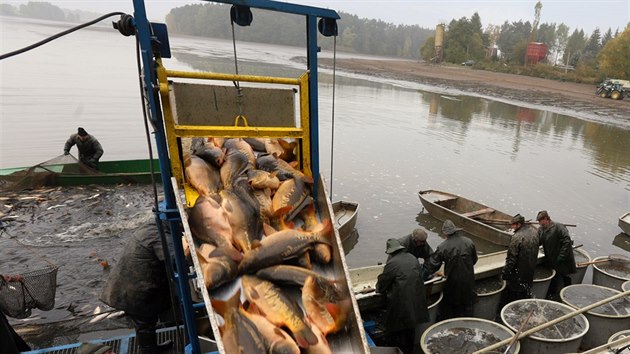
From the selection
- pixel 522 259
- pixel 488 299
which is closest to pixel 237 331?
pixel 488 299

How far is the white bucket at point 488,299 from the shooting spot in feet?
22.2

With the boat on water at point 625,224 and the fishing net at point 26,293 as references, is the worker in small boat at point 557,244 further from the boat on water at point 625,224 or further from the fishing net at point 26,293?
the fishing net at point 26,293

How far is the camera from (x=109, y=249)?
8.64m

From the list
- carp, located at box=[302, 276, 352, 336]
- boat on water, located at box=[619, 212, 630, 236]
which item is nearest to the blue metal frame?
carp, located at box=[302, 276, 352, 336]

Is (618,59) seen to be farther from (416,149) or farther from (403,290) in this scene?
(403,290)

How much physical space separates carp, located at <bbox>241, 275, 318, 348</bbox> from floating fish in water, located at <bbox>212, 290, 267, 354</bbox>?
0.40ft

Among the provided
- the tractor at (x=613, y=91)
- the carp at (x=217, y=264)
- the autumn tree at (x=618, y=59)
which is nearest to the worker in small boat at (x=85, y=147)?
the carp at (x=217, y=264)

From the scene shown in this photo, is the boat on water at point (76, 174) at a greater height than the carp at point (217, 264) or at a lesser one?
lesser

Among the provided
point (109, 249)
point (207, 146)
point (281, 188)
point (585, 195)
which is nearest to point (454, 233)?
point (281, 188)

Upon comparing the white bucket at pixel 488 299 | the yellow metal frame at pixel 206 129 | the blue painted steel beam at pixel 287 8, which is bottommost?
the white bucket at pixel 488 299

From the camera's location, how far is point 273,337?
8.41 feet

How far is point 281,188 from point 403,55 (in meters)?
146

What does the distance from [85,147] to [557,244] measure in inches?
469

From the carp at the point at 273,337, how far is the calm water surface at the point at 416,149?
13.0 ft
